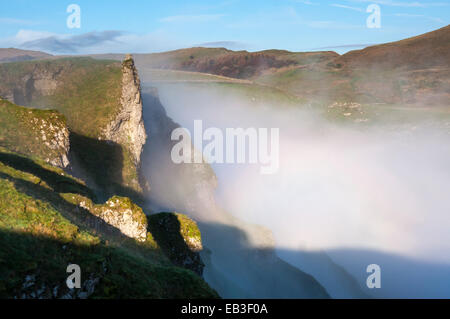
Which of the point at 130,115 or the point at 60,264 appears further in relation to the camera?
the point at 130,115

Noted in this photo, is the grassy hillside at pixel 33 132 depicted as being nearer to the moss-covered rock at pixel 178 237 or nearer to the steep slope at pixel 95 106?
the steep slope at pixel 95 106

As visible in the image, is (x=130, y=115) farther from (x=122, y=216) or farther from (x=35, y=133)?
(x=122, y=216)

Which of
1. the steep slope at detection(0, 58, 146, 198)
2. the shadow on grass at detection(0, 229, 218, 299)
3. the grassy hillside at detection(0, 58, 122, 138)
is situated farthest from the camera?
the grassy hillside at detection(0, 58, 122, 138)

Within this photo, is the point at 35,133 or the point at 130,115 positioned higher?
the point at 130,115

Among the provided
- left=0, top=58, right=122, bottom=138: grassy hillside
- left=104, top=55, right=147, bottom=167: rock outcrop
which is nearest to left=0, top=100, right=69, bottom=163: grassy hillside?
left=0, top=58, right=122, bottom=138: grassy hillside

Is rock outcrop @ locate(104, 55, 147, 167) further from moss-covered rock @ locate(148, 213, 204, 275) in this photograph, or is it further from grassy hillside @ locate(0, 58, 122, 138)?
moss-covered rock @ locate(148, 213, 204, 275)

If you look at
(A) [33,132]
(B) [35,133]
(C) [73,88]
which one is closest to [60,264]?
(B) [35,133]

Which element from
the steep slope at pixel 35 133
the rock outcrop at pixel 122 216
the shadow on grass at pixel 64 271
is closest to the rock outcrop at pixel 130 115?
the steep slope at pixel 35 133

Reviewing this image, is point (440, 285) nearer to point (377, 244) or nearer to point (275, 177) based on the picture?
point (377, 244)

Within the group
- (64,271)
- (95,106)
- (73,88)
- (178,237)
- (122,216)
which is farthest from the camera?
(73,88)

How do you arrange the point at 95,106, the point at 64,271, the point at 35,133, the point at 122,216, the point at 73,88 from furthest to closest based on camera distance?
the point at 73,88 < the point at 95,106 < the point at 35,133 < the point at 122,216 < the point at 64,271
